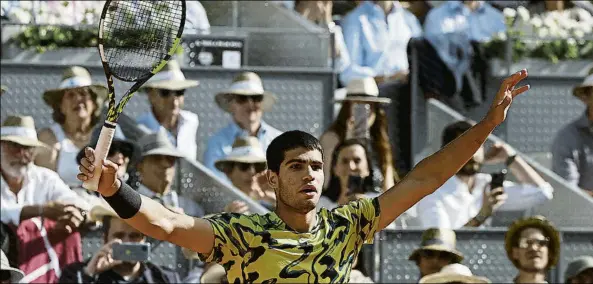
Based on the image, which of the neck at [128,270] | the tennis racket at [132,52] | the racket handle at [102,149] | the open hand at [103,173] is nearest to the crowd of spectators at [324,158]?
A: the neck at [128,270]

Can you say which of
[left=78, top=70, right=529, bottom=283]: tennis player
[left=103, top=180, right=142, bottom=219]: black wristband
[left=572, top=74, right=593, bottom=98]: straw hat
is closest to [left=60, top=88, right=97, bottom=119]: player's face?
[left=572, top=74, right=593, bottom=98]: straw hat

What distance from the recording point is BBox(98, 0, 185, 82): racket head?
21.5 feet

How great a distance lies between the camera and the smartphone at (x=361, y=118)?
11828 millimetres

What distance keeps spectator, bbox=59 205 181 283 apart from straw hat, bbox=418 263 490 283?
1.54 m

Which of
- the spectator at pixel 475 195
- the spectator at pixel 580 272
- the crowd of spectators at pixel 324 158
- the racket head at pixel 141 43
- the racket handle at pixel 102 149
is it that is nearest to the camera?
the racket handle at pixel 102 149

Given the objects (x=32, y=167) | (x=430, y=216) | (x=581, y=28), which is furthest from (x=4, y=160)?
(x=581, y=28)

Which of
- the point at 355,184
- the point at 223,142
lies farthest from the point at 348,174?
the point at 223,142

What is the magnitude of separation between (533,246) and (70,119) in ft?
10.9

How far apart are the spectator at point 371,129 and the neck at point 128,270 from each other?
210 cm

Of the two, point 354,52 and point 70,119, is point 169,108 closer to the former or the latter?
point 70,119

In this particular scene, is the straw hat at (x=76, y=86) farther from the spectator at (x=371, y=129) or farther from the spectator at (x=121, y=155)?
the spectator at (x=371, y=129)

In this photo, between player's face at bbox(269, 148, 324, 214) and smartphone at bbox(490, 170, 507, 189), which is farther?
smartphone at bbox(490, 170, 507, 189)

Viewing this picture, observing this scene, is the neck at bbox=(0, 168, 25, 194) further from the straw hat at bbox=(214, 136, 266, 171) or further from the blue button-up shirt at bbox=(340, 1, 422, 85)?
the blue button-up shirt at bbox=(340, 1, 422, 85)

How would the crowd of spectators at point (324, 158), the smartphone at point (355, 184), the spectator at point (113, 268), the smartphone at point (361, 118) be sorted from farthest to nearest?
the smartphone at point (361, 118) → the smartphone at point (355, 184) → the crowd of spectators at point (324, 158) → the spectator at point (113, 268)
